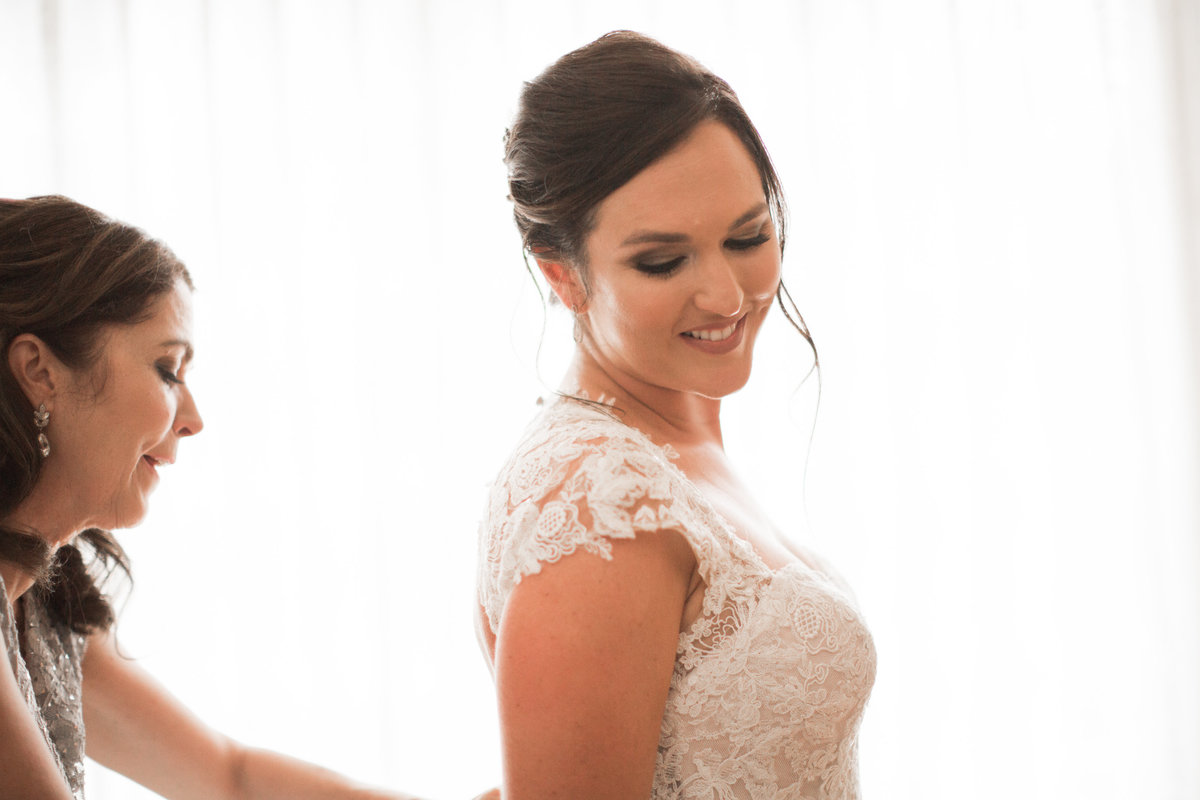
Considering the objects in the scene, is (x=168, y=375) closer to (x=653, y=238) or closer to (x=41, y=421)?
(x=41, y=421)

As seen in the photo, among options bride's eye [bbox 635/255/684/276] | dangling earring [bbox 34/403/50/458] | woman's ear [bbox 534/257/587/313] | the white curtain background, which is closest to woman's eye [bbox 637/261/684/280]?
bride's eye [bbox 635/255/684/276]

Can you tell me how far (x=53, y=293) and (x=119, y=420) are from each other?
0.62ft

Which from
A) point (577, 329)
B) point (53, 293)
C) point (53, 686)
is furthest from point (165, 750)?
point (577, 329)

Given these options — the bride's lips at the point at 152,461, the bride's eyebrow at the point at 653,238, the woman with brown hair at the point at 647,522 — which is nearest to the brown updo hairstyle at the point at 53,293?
the bride's lips at the point at 152,461

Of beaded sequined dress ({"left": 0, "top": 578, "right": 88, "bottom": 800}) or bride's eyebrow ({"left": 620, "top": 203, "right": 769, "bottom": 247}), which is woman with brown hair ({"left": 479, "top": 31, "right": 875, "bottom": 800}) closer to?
bride's eyebrow ({"left": 620, "top": 203, "right": 769, "bottom": 247})

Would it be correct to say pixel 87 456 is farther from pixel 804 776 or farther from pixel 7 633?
pixel 804 776

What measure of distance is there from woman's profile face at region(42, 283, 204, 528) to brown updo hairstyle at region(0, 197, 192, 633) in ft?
0.06

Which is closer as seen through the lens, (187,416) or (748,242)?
(748,242)

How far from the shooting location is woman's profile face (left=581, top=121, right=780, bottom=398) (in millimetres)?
1100

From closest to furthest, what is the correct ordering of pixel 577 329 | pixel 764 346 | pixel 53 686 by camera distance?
pixel 577 329 < pixel 53 686 < pixel 764 346

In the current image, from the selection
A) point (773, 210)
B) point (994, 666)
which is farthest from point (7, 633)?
point (994, 666)

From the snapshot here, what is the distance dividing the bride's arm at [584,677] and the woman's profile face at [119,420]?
0.70 m

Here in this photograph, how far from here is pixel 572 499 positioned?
100 centimetres

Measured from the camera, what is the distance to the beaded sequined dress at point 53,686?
137 cm
